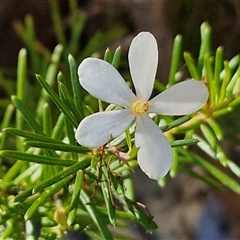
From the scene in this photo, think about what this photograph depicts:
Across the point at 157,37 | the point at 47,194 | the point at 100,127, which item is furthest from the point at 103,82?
the point at 157,37

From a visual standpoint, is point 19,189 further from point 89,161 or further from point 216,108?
Result: point 216,108

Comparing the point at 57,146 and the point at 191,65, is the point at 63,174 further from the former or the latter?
the point at 191,65

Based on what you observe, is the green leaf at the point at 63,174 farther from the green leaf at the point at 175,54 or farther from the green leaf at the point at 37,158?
the green leaf at the point at 175,54

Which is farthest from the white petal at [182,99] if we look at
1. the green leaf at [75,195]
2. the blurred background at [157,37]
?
the blurred background at [157,37]

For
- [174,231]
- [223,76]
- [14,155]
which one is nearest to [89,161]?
[14,155]

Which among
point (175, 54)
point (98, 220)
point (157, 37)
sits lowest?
point (98, 220)

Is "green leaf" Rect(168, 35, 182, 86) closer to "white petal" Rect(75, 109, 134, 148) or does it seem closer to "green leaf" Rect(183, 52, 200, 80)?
"green leaf" Rect(183, 52, 200, 80)

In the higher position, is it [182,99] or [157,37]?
[157,37]

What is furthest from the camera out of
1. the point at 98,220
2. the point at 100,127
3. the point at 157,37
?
the point at 157,37
